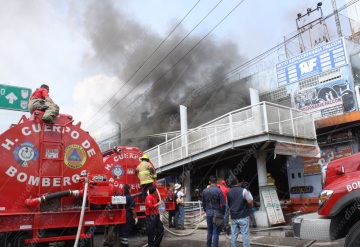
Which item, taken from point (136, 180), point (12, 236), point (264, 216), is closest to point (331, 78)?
point (264, 216)

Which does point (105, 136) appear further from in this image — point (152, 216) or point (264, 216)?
point (152, 216)

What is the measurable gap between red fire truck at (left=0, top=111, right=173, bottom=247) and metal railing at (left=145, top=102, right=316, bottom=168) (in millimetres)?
7197

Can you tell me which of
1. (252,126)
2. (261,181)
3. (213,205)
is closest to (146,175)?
(213,205)

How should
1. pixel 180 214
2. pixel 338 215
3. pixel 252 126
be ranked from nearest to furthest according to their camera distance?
1. pixel 338 215
2. pixel 252 126
3. pixel 180 214

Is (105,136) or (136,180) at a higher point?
(105,136)

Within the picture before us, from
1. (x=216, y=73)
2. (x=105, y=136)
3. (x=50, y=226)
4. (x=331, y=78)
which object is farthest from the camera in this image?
(x=105, y=136)

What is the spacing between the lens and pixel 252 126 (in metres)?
12.1

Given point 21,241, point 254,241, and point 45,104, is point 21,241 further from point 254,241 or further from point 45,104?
point 254,241

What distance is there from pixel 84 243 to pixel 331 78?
11896 mm

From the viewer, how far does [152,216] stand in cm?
720

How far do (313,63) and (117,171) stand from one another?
387 inches

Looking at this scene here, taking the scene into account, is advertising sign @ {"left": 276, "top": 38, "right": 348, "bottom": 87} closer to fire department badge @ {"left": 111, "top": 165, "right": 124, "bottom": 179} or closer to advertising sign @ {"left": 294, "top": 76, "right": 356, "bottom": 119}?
advertising sign @ {"left": 294, "top": 76, "right": 356, "bottom": 119}

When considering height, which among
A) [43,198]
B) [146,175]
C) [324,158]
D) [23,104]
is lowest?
[43,198]

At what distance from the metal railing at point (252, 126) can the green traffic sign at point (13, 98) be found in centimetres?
713
